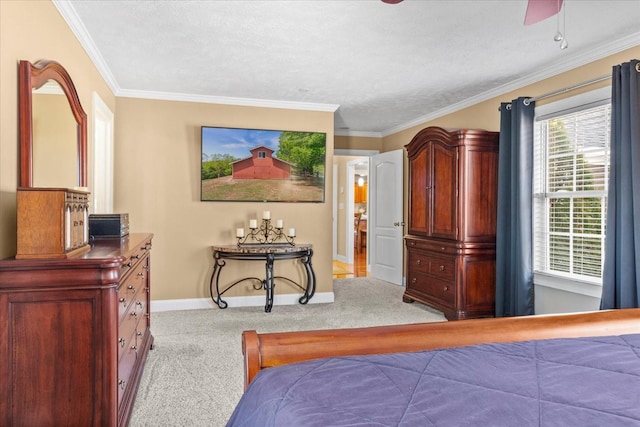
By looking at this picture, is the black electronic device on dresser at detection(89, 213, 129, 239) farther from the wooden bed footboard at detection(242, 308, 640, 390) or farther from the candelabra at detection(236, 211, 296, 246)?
the candelabra at detection(236, 211, 296, 246)

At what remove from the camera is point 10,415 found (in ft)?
5.28

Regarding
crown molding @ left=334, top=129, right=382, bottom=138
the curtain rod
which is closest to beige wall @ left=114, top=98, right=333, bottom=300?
crown molding @ left=334, top=129, right=382, bottom=138

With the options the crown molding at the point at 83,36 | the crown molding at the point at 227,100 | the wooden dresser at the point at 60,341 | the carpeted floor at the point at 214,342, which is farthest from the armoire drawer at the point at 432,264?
the crown molding at the point at 83,36

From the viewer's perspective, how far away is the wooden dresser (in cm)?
160

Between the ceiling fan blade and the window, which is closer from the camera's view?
the ceiling fan blade

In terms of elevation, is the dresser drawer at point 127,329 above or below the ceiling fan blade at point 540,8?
below

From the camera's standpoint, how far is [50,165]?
226 centimetres

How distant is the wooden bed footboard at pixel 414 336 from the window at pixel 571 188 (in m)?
1.94

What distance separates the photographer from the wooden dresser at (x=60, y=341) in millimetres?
1604

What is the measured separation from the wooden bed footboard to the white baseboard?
3.51 m

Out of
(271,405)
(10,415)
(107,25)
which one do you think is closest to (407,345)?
(271,405)

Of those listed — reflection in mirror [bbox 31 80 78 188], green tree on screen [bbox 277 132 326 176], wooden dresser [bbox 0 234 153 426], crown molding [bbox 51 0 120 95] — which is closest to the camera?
wooden dresser [bbox 0 234 153 426]

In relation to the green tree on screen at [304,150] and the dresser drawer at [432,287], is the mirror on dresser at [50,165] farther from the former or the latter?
the dresser drawer at [432,287]

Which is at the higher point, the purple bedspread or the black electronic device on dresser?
the black electronic device on dresser
